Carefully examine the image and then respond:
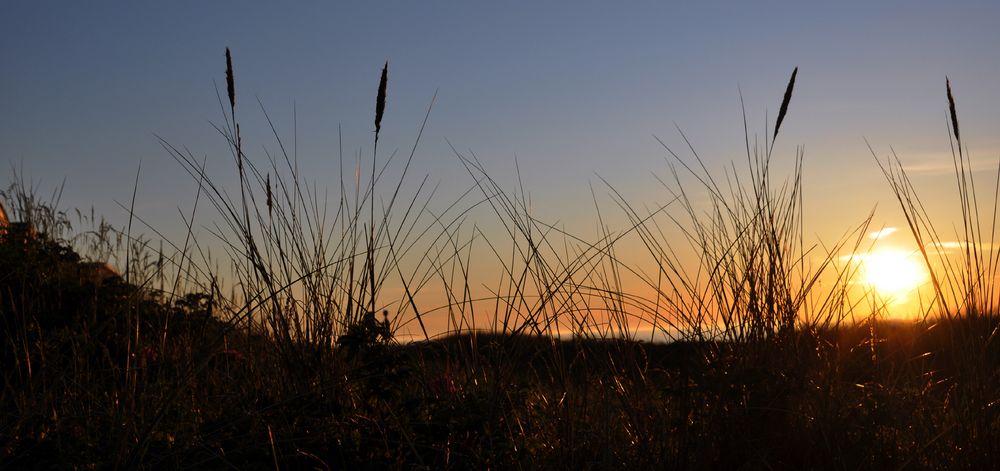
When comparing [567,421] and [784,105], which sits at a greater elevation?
[784,105]

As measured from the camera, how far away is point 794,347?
2.53m

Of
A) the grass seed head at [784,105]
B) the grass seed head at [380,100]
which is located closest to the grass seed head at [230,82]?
the grass seed head at [380,100]

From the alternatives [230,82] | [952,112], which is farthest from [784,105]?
[230,82]

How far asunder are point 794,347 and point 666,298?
43cm

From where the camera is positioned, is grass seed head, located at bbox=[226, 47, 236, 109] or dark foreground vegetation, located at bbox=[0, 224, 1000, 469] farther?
grass seed head, located at bbox=[226, 47, 236, 109]

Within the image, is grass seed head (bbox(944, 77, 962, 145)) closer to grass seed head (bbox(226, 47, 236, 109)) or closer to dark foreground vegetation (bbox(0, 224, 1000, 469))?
dark foreground vegetation (bbox(0, 224, 1000, 469))

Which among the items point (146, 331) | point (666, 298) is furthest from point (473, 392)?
point (146, 331)

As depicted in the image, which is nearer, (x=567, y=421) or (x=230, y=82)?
(x=567, y=421)

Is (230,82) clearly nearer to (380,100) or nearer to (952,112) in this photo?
(380,100)

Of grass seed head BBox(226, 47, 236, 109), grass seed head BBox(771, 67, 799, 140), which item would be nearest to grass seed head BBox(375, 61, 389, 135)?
grass seed head BBox(226, 47, 236, 109)

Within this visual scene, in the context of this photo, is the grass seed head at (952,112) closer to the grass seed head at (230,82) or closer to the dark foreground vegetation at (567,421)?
the dark foreground vegetation at (567,421)

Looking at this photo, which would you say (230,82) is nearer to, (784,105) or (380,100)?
(380,100)

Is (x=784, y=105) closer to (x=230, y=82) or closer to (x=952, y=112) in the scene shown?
(x=952, y=112)

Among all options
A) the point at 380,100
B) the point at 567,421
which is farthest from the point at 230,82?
the point at 567,421
